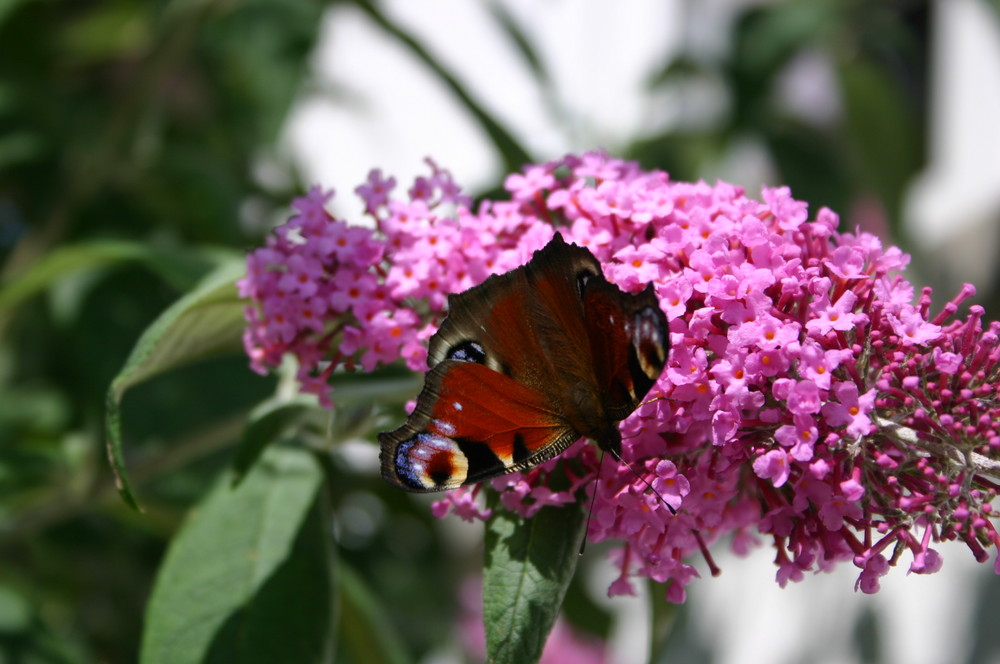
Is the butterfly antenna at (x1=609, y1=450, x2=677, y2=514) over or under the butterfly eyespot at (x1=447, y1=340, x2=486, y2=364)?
under

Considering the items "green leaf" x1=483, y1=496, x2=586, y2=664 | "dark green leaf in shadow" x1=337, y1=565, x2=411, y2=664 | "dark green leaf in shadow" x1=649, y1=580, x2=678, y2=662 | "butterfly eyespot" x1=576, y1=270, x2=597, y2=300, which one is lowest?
"dark green leaf in shadow" x1=337, y1=565, x2=411, y2=664

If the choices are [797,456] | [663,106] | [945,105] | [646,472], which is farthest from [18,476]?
[945,105]

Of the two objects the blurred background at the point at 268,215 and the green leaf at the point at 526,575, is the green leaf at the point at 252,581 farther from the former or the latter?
the green leaf at the point at 526,575

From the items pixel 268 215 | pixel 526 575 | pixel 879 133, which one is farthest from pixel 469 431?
pixel 879 133

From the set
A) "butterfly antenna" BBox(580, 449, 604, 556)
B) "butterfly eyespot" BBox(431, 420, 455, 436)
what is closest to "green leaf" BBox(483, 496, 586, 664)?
"butterfly antenna" BBox(580, 449, 604, 556)

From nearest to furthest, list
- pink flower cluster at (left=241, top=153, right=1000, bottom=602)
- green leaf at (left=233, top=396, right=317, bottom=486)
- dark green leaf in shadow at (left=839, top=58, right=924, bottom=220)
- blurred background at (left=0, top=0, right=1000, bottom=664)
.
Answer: pink flower cluster at (left=241, top=153, right=1000, bottom=602) → green leaf at (left=233, top=396, right=317, bottom=486) → blurred background at (left=0, top=0, right=1000, bottom=664) → dark green leaf in shadow at (left=839, top=58, right=924, bottom=220)

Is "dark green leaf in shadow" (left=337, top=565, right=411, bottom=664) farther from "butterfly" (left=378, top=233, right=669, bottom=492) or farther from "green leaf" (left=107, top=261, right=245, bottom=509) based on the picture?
"butterfly" (left=378, top=233, right=669, bottom=492)

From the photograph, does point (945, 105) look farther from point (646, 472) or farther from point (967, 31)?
point (646, 472)

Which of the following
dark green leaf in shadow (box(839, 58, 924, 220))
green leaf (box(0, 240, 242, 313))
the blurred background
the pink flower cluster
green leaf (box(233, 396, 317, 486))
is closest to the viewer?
the pink flower cluster
